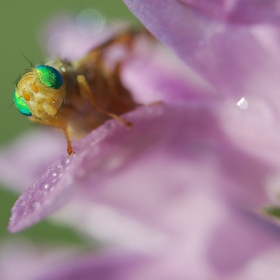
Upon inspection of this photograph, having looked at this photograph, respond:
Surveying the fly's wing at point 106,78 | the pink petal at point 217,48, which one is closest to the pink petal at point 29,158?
the fly's wing at point 106,78

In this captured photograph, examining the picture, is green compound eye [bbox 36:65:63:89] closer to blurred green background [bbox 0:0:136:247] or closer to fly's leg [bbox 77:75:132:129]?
→ fly's leg [bbox 77:75:132:129]

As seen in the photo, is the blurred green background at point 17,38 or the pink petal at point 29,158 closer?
the pink petal at point 29,158

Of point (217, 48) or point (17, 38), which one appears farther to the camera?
point (17, 38)

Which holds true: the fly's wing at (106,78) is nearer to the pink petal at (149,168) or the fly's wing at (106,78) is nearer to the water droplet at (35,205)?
the pink petal at (149,168)

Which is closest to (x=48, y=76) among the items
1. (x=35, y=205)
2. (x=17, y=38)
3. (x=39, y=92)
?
(x=39, y=92)

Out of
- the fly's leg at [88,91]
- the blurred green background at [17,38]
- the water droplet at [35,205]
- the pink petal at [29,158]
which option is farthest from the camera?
the blurred green background at [17,38]

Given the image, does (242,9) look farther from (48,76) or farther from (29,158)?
(29,158)

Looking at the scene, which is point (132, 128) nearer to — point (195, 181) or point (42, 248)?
point (195, 181)

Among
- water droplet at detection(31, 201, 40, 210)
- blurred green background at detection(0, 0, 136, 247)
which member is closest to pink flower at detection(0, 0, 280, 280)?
water droplet at detection(31, 201, 40, 210)
